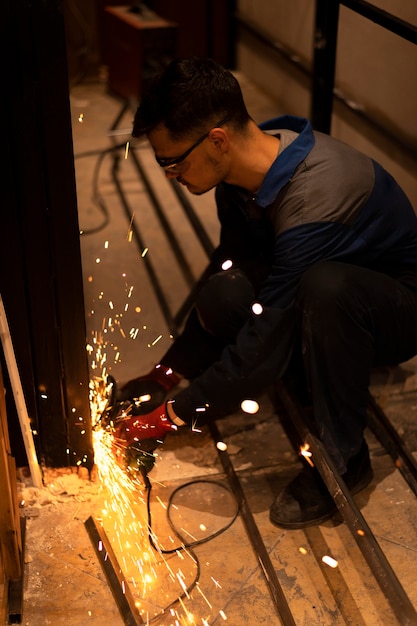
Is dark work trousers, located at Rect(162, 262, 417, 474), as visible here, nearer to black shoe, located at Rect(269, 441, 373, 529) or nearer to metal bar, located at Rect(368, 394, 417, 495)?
black shoe, located at Rect(269, 441, 373, 529)

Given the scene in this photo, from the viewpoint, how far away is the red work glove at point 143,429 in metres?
2.37

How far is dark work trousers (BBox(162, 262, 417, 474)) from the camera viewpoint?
6.97 feet

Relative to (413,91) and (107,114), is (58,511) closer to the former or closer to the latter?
(413,91)

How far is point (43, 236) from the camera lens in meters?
2.01

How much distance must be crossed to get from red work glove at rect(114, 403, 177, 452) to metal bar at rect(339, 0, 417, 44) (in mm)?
1277

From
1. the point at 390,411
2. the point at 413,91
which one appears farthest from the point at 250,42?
the point at 390,411

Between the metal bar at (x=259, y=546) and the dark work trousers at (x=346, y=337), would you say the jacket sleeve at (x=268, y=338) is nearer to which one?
the dark work trousers at (x=346, y=337)

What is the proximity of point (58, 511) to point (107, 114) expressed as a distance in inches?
151

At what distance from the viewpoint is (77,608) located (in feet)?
6.79

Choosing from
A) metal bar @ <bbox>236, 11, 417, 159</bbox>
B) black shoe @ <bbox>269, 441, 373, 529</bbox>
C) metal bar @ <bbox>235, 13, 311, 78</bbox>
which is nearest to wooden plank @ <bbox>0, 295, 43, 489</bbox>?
black shoe @ <bbox>269, 441, 373, 529</bbox>

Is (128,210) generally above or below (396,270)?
below

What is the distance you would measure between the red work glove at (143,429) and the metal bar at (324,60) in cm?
130

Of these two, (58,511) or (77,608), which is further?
(58,511)

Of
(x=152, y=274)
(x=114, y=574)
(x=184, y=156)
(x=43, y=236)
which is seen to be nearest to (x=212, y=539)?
(x=114, y=574)
